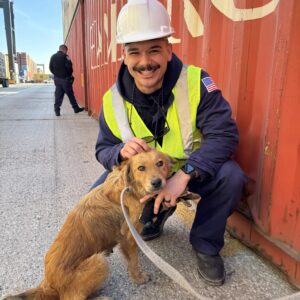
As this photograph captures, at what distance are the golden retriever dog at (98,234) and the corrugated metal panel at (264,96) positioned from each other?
0.67 metres

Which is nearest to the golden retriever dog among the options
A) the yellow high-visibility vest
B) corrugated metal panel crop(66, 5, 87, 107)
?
the yellow high-visibility vest

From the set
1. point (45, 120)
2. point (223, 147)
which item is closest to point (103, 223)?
point (223, 147)

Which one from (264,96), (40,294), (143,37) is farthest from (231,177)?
(40,294)

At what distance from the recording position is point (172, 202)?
2004mm

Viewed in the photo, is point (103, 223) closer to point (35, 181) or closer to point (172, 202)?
point (172, 202)

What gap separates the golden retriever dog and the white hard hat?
27.9 inches

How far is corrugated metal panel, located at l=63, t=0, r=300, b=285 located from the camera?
1933 millimetres

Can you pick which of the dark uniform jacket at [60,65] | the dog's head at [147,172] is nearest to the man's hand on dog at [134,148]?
the dog's head at [147,172]

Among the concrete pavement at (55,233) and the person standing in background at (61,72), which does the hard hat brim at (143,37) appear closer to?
the concrete pavement at (55,233)

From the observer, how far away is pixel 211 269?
2135 mm

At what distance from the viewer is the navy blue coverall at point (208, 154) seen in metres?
2.02

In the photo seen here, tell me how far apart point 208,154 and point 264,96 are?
59 centimetres

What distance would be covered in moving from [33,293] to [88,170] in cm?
281

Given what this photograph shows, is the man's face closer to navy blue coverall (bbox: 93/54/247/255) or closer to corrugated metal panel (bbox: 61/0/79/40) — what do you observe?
navy blue coverall (bbox: 93/54/247/255)
